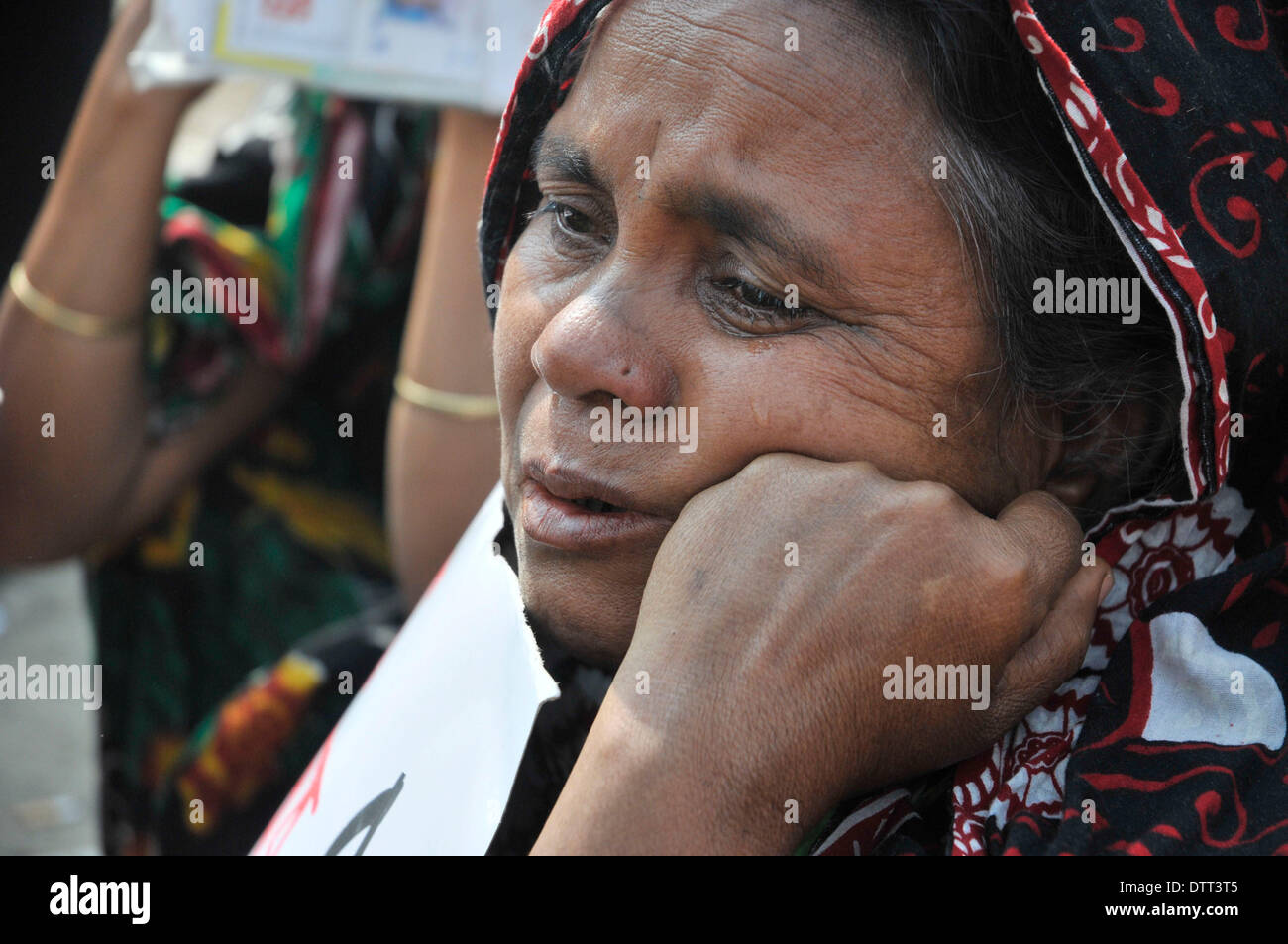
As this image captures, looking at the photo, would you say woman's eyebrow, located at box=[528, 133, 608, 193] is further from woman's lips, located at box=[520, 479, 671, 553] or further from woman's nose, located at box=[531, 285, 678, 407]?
woman's lips, located at box=[520, 479, 671, 553]

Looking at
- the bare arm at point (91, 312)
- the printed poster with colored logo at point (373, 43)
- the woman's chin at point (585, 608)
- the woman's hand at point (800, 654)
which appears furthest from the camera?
the bare arm at point (91, 312)

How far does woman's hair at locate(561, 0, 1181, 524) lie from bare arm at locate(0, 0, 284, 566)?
172 cm

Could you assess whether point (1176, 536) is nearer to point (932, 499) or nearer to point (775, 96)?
point (932, 499)

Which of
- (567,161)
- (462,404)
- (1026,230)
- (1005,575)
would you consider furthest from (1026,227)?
(462,404)

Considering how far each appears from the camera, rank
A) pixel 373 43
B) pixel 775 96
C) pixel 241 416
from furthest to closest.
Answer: pixel 241 416
pixel 373 43
pixel 775 96

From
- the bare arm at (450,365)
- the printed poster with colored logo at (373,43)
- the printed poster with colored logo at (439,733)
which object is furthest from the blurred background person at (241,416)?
the printed poster with colored logo at (439,733)

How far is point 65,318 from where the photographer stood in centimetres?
301

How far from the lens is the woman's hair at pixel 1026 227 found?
1.50 meters

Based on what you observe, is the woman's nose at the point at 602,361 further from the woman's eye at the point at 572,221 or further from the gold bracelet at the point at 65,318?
the gold bracelet at the point at 65,318

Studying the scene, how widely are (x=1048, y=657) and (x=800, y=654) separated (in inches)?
11.9

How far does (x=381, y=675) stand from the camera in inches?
76.2

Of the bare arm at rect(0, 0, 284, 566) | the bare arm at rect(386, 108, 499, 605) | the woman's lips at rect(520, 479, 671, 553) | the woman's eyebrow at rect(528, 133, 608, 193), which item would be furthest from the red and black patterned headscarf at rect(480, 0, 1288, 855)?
the bare arm at rect(0, 0, 284, 566)

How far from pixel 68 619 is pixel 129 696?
2949 mm
